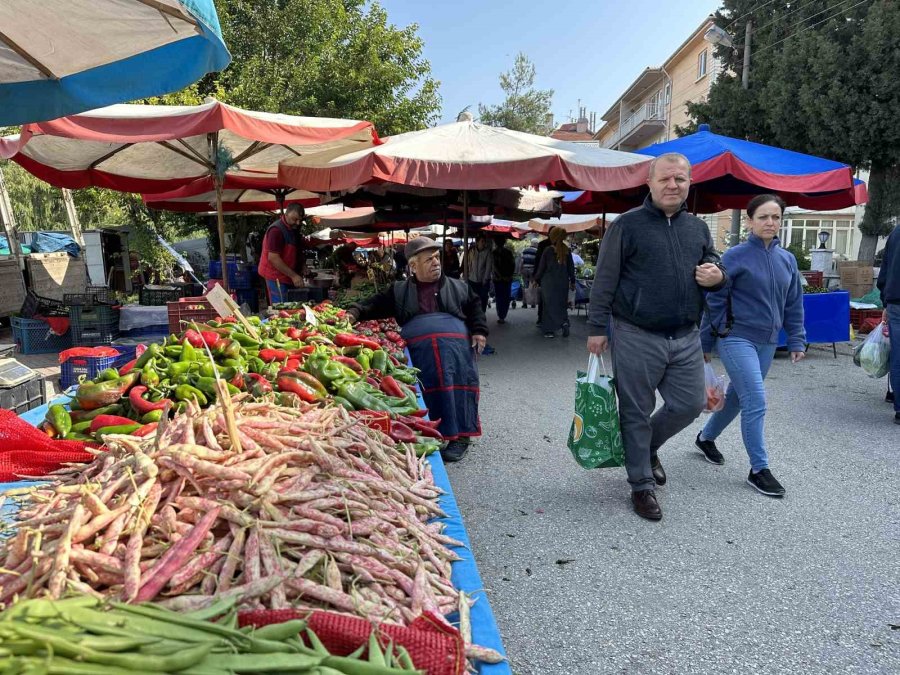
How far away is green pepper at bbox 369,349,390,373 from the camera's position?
4.17m

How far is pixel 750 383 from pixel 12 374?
5.52 m

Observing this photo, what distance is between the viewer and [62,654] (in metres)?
1.10

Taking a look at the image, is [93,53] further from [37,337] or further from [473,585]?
[37,337]

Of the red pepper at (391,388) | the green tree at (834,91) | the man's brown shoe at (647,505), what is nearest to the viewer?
the man's brown shoe at (647,505)

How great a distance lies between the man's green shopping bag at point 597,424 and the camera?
368cm

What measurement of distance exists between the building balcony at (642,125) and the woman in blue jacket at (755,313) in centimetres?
3510

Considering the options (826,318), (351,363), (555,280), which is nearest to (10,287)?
(555,280)

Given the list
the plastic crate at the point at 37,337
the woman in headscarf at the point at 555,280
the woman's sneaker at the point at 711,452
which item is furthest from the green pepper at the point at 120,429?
the woman in headscarf at the point at 555,280

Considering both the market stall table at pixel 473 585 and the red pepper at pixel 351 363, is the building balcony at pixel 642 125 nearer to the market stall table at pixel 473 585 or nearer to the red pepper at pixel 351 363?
the red pepper at pixel 351 363

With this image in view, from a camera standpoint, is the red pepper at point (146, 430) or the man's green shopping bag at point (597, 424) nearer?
the red pepper at point (146, 430)

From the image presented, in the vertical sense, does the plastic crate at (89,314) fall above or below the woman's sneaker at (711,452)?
above

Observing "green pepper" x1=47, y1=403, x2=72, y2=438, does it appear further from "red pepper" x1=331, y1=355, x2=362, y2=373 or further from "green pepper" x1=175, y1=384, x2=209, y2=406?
"red pepper" x1=331, y1=355, x2=362, y2=373

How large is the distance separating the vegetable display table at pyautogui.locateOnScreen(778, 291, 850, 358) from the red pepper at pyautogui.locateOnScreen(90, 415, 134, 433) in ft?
27.8

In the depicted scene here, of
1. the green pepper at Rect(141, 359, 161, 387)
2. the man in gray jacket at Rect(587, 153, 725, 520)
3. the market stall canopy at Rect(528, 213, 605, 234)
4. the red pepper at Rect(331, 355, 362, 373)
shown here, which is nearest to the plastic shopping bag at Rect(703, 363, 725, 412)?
the man in gray jacket at Rect(587, 153, 725, 520)
